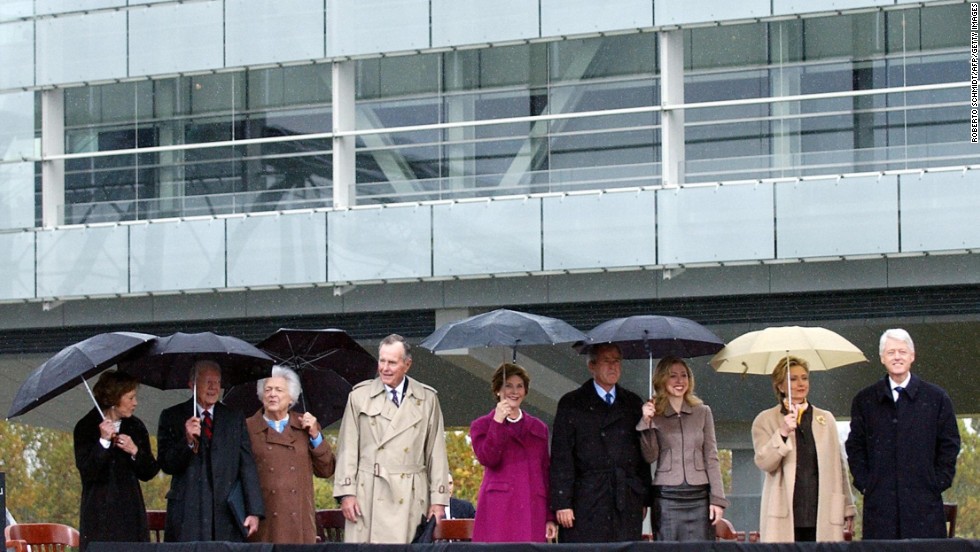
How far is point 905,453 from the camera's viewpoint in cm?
1052

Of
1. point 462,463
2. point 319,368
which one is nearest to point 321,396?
point 319,368

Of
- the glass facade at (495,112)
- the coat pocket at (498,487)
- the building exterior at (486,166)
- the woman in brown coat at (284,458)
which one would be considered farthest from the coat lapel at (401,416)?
the glass facade at (495,112)

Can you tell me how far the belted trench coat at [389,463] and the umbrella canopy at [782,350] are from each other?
1.93 m

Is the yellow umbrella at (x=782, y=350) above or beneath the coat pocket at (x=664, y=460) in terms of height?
above

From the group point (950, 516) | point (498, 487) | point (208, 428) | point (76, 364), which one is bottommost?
point (950, 516)

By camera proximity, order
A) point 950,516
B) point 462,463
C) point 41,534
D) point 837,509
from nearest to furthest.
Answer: point 41,534 < point 837,509 < point 950,516 < point 462,463

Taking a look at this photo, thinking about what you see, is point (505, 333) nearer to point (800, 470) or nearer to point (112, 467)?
point (800, 470)

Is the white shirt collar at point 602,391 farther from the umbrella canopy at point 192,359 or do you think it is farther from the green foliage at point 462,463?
the green foliage at point 462,463

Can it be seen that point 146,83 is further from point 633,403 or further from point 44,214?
point 633,403

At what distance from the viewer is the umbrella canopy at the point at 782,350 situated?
1128 cm

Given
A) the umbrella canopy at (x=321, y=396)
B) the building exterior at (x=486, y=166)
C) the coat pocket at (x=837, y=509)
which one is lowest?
the coat pocket at (x=837, y=509)

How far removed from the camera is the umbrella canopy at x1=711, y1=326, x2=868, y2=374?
37.0ft

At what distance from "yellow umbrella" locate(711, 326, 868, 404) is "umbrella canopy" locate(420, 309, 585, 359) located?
45.5 inches

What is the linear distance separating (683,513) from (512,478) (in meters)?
1.07
